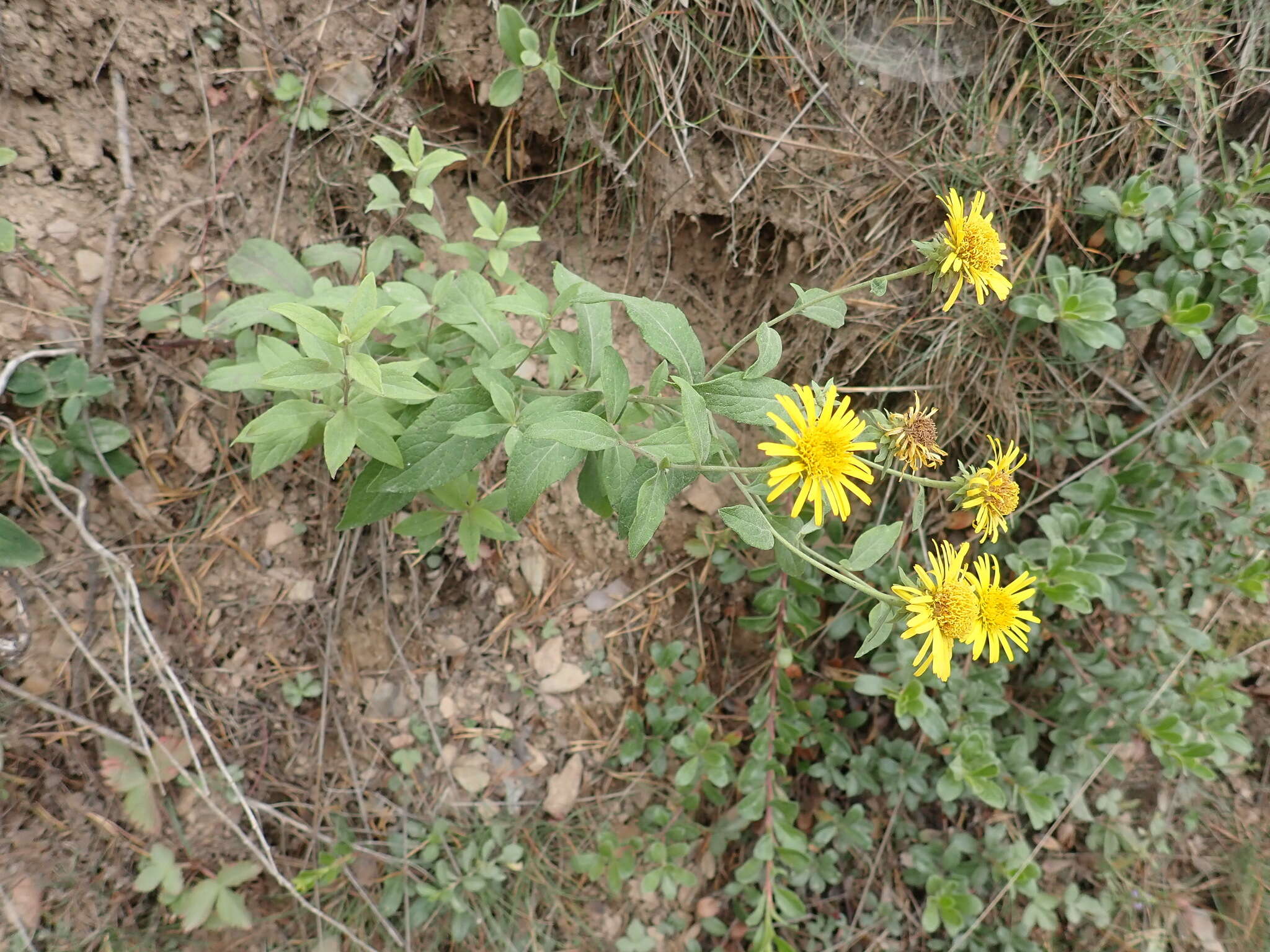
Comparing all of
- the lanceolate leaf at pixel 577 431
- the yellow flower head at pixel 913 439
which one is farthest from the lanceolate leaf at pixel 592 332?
the yellow flower head at pixel 913 439

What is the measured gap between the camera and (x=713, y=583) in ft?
8.48

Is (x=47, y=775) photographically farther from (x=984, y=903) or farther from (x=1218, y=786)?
(x=1218, y=786)

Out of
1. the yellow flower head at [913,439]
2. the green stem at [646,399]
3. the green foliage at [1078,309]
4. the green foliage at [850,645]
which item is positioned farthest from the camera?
the green foliage at [1078,309]

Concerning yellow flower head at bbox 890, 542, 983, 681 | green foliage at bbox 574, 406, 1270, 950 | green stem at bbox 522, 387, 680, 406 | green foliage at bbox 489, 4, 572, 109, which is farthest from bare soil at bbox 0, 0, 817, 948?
yellow flower head at bbox 890, 542, 983, 681

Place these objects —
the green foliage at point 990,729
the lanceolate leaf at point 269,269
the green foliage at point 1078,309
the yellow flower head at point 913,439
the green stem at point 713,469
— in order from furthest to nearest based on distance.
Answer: the green foliage at point 990,729 < the green foliage at point 1078,309 < the lanceolate leaf at point 269,269 < the yellow flower head at point 913,439 < the green stem at point 713,469

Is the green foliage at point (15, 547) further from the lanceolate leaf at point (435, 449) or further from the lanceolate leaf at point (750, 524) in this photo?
the lanceolate leaf at point (750, 524)

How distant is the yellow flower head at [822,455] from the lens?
1283 mm

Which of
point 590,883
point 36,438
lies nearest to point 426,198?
point 36,438

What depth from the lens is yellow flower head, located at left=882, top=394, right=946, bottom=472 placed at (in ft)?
4.55

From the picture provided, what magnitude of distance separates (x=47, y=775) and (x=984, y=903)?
8.95 ft

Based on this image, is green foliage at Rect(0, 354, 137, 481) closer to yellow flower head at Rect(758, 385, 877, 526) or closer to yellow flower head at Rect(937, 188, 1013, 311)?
yellow flower head at Rect(758, 385, 877, 526)

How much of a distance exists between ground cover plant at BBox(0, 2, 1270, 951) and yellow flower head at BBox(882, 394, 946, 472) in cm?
44

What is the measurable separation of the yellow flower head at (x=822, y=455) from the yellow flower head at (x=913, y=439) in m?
0.07

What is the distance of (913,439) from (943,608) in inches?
13.2
